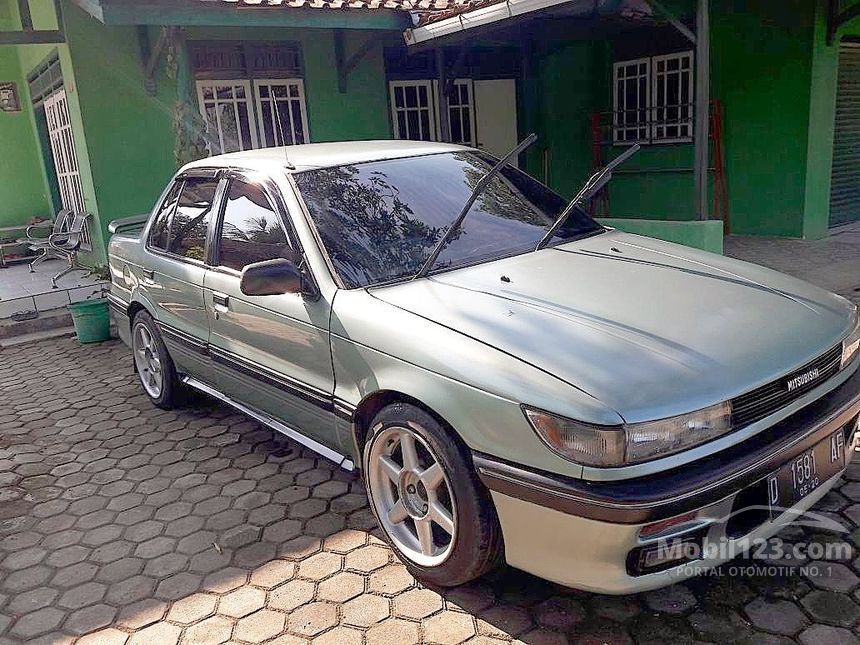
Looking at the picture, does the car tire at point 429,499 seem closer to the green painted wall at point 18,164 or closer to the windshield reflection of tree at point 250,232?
the windshield reflection of tree at point 250,232

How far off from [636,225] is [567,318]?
16.1 ft

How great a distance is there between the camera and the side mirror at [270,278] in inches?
112

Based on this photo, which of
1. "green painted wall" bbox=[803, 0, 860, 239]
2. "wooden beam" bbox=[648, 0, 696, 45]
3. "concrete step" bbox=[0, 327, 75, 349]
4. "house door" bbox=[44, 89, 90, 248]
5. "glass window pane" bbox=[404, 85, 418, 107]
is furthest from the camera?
"glass window pane" bbox=[404, 85, 418, 107]

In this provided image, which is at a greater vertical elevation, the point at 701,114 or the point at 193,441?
the point at 701,114

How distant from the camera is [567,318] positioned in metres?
2.48

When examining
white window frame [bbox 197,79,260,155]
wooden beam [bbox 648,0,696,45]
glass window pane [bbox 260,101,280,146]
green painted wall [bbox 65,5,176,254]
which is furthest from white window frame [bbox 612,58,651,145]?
green painted wall [bbox 65,5,176,254]

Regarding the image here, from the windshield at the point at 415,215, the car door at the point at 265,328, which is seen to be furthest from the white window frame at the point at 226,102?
the windshield at the point at 415,215

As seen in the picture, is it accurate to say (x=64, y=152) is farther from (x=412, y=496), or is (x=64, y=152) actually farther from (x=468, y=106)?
(x=412, y=496)

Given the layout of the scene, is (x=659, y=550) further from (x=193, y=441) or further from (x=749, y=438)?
(x=193, y=441)

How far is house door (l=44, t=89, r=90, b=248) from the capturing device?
30.2 feet

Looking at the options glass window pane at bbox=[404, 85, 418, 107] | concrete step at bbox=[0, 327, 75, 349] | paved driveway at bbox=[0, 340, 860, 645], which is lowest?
paved driveway at bbox=[0, 340, 860, 645]

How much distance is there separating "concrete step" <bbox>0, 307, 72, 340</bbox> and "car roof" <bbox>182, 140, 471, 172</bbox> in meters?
4.71

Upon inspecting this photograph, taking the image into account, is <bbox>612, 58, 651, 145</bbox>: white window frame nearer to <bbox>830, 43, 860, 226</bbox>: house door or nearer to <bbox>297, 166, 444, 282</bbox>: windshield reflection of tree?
<bbox>830, 43, 860, 226</bbox>: house door

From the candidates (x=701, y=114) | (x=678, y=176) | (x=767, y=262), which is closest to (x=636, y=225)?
(x=701, y=114)
